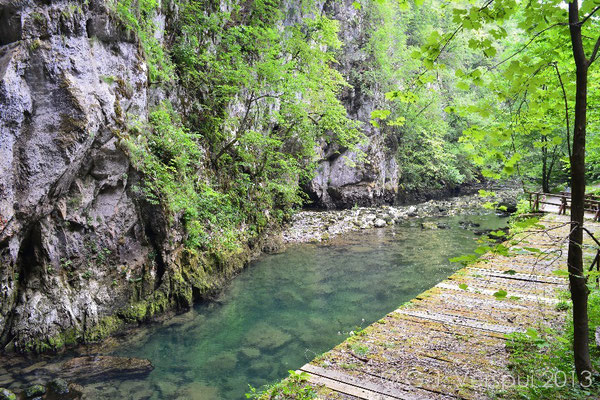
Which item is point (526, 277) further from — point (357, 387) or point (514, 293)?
point (357, 387)

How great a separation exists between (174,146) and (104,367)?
533cm

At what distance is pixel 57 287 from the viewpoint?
6.73 m

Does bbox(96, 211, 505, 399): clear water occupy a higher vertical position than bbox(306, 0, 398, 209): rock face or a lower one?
lower

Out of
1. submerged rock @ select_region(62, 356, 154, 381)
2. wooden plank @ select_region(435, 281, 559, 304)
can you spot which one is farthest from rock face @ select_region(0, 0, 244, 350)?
wooden plank @ select_region(435, 281, 559, 304)

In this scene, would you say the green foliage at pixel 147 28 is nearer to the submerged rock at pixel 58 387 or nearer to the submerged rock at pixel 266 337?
the submerged rock at pixel 266 337

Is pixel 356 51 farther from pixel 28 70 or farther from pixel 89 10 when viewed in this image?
pixel 28 70

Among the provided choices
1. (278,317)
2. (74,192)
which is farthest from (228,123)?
(278,317)

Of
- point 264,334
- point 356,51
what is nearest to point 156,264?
point 264,334

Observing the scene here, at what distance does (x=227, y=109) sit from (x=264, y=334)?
8.57 metres

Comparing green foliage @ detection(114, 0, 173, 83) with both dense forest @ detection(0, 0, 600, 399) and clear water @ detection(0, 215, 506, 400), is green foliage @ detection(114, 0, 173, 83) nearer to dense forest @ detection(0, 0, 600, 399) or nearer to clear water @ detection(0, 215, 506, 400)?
dense forest @ detection(0, 0, 600, 399)

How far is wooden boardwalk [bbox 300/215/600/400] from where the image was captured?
3.63 metres

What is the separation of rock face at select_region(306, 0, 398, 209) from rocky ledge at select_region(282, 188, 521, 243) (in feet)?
4.32

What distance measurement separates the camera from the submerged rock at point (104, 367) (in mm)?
6137

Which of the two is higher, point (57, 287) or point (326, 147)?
point (326, 147)
